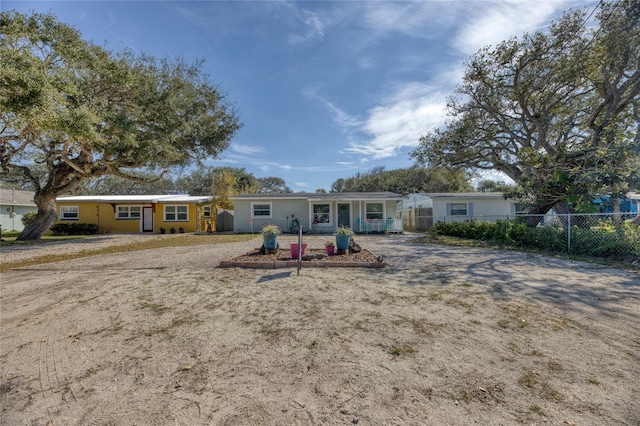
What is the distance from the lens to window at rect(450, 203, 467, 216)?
2019 centimetres

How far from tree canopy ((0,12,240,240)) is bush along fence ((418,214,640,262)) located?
46.7 ft

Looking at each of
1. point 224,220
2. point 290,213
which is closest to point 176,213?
point 224,220

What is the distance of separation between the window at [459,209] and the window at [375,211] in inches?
225

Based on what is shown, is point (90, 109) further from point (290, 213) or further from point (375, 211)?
point (375, 211)

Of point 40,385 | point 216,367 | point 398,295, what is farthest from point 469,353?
point 40,385

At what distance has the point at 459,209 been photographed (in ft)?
66.5

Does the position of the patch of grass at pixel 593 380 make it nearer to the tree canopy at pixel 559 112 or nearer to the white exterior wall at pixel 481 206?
the tree canopy at pixel 559 112

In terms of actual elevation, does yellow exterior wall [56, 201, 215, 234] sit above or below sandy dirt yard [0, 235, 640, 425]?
above

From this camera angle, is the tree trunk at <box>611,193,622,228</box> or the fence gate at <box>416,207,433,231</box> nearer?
the tree trunk at <box>611,193,622,228</box>

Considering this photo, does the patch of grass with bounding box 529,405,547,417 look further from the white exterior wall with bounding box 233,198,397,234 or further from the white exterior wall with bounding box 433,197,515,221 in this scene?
the white exterior wall with bounding box 433,197,515,221

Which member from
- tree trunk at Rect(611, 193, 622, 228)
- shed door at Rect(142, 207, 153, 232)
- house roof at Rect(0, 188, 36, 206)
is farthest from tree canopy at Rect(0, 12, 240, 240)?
tree trunk at Rect(611, 193, 622, 228)

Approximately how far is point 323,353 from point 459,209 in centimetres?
2019

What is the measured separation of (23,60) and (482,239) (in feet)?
56.3

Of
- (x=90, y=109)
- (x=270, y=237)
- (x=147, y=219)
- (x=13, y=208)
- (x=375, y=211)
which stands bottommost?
(x=270, y=237)
